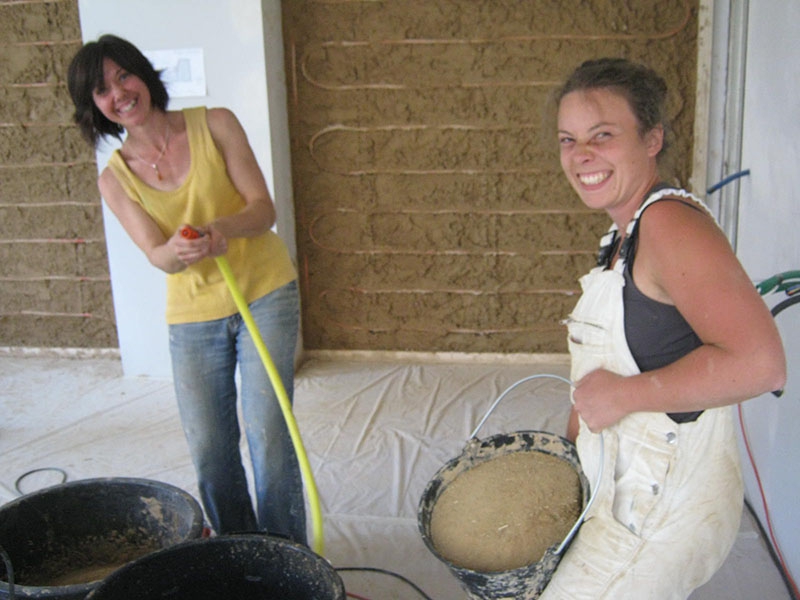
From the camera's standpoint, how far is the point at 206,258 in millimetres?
1741

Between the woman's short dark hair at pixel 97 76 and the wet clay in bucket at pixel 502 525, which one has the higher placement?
the woman's short dark hair at pixel 97 76

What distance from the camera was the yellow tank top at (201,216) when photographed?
1.74 meters

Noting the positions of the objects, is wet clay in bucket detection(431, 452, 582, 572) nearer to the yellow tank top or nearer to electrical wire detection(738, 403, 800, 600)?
the yellow tank top

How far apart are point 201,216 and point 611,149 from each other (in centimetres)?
103

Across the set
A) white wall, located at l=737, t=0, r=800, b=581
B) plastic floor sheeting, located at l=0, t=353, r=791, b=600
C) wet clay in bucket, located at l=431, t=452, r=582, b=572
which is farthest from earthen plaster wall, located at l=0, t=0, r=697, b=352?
wet clay in bucket, located at l=431, t=452, r=582, b=572

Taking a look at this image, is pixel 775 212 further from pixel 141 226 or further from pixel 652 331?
pixel 141 226

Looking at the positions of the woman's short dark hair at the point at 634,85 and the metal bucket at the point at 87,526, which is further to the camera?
the metal bucket at the point at 87,526

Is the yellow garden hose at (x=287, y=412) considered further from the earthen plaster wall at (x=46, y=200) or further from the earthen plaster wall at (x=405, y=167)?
the earthen plaster wall at (x=46, y=200)

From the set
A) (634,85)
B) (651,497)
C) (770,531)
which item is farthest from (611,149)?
(770,531)

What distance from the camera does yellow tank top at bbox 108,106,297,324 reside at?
5.72 ft

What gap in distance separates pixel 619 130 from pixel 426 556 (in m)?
1.46

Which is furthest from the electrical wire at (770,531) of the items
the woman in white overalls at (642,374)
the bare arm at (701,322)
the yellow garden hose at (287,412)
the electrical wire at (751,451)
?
the yellow garden hose at (287,412)

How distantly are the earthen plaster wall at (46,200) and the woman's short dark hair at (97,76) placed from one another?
230 cm

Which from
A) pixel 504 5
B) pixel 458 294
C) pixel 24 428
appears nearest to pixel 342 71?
pixel 504 5
